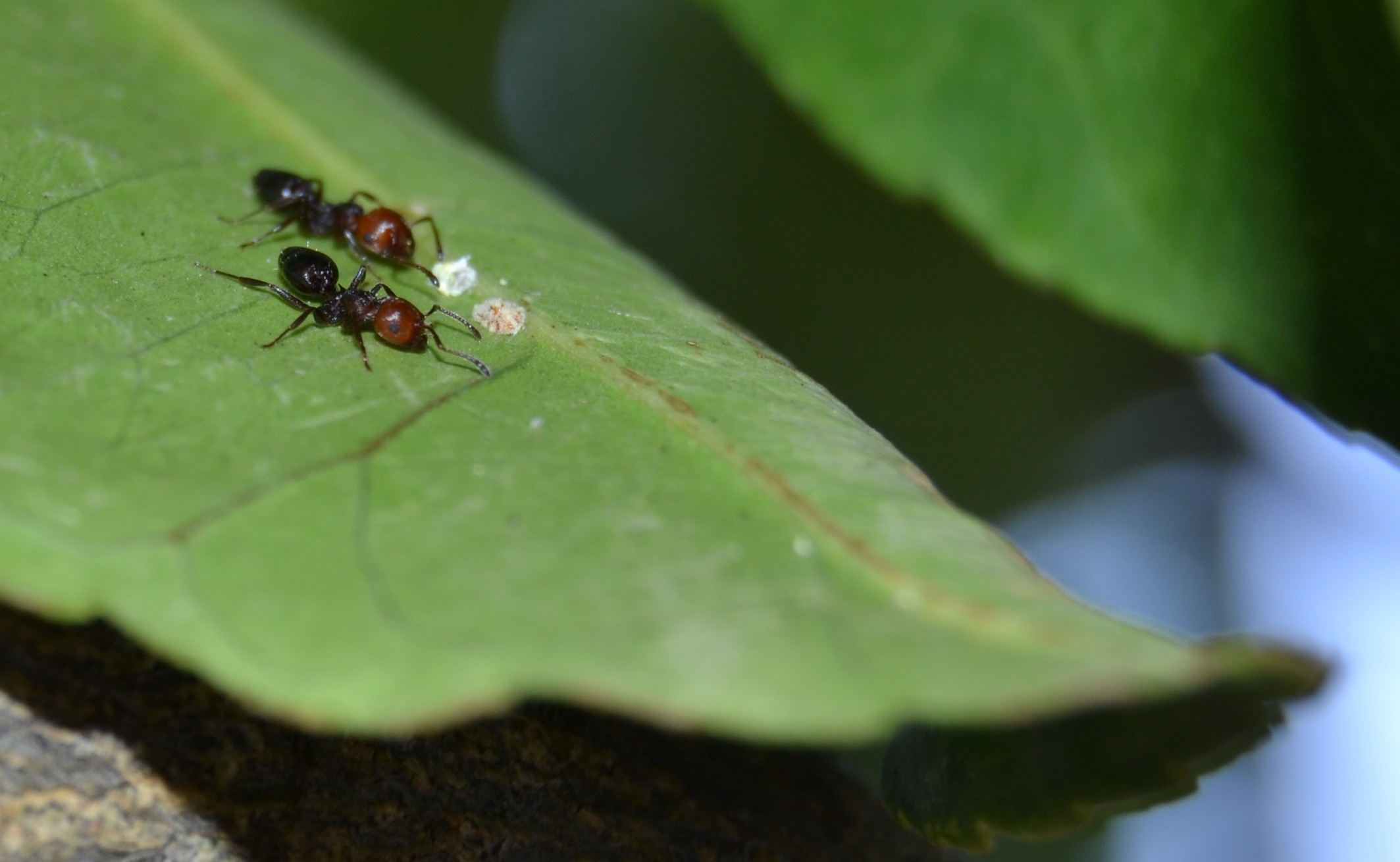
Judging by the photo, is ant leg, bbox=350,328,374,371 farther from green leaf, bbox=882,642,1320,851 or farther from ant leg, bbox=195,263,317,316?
green leaf, bbox=882,642,1320,851

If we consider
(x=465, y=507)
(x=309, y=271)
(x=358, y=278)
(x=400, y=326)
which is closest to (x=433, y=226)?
(x=358, y=278)

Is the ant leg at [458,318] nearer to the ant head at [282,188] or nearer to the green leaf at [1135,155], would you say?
the ant head at [282,188]

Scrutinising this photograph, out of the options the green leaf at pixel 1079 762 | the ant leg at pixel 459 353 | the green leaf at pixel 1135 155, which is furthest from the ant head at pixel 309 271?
the green leaf at pixel 1079 762

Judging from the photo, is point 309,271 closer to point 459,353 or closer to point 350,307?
point 350,307

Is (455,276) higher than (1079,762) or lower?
lower

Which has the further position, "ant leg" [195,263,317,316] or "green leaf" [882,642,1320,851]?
"ant leg" [195,263,317,316]

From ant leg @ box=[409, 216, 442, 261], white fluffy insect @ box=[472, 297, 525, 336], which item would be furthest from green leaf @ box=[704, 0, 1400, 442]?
ant leg @ box=[409, 216, 442, 261]

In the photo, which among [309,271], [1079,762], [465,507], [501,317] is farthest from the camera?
[309,271]
